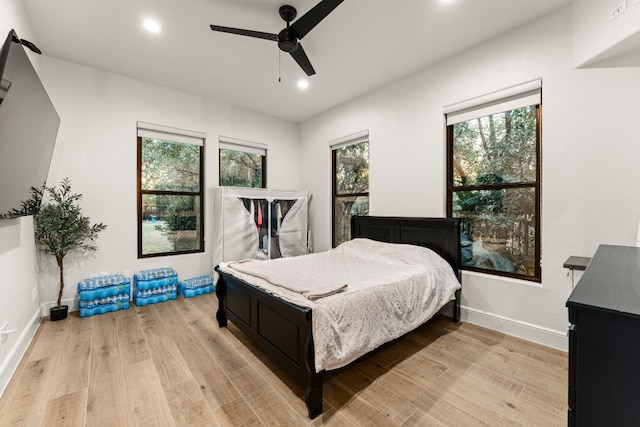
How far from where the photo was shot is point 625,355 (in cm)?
67

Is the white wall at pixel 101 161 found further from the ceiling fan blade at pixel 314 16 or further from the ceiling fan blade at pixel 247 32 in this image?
the ceiling fan blade at pixel 314 16

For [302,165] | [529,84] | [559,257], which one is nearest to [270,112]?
[302,165]

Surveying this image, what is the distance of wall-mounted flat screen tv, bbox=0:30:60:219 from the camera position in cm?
162

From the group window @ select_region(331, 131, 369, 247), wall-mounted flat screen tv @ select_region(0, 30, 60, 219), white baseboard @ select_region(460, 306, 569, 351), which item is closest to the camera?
wall-mounted flat screen tv @ select_region(0, 30, 60, 219)

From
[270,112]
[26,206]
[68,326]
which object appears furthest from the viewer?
[270,112]

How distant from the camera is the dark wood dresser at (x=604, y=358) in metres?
0.66

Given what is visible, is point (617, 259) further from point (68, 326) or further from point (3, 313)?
point (68, 326)

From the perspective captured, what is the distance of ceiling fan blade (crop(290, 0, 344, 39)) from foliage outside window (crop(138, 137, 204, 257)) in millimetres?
2681

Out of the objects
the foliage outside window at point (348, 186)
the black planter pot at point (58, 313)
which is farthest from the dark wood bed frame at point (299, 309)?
the black planter pot at point (58, 313)

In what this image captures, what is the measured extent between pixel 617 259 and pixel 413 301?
1311 millimetres

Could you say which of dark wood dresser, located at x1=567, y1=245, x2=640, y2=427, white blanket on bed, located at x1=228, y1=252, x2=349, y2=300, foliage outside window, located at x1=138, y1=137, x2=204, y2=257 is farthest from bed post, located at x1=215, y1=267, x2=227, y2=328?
dark wood dresser, located at x1=567, y1=245, x2=640, y2=427

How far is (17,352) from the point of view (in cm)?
217

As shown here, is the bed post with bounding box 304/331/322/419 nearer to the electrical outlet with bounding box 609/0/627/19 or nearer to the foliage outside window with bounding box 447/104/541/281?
the foliage outside window with bounding box 447/104/541/281

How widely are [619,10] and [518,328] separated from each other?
2.54m
